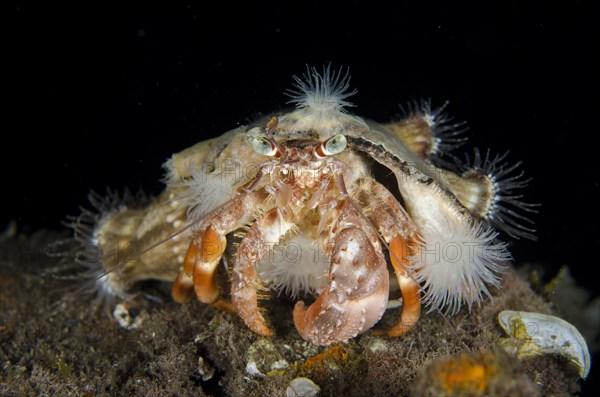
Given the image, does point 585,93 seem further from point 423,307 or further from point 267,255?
point 267,255

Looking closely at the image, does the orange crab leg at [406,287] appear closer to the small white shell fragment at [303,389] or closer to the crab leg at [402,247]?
the crab leg at [402,247]

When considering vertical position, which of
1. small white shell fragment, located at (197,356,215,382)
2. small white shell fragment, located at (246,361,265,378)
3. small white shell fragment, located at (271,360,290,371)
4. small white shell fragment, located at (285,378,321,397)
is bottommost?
small white shell fragment, located at (197,356,215,382)

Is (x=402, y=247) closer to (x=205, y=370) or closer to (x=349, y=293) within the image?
(x=349, y=293)

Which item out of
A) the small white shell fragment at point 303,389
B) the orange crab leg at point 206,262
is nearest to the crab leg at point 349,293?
the small white shell fragment at point 303,389

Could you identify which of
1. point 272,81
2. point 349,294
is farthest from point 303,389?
point 272,81

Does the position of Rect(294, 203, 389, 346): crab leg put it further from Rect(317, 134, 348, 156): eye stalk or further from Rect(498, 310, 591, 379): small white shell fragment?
Rect(498, 310, 591, 379): small white shell fragment

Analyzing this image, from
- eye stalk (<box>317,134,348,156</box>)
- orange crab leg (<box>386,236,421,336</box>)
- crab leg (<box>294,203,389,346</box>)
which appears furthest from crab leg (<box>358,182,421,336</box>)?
eye stalk (<box>317,134,348,156</box>)
